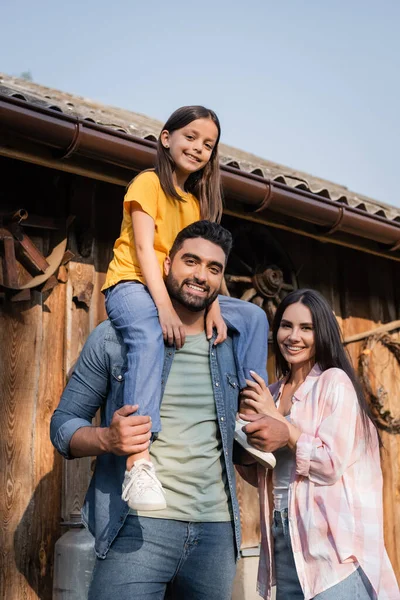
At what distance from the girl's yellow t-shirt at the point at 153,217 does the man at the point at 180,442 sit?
131 mm

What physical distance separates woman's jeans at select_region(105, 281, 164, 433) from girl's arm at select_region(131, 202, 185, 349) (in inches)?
1.2

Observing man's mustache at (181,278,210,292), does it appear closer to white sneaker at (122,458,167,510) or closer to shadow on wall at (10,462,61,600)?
white sneaker at (122,458,167,510)

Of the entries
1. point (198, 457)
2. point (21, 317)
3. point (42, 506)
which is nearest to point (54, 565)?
point (42, 506)

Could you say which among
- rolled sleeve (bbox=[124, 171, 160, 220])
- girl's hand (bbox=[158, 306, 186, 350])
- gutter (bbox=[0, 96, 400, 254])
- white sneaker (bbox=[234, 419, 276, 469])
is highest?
gutter (bbox=[0, 96, 400, 254])

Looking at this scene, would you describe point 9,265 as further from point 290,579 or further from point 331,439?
point 290,579

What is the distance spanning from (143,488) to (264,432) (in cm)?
57

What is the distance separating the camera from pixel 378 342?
6.88 meters

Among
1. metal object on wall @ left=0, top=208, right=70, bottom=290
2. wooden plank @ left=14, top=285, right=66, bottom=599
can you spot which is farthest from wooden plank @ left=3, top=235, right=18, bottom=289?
wooden plank @ left=14, top=285, right=66, bottom=599

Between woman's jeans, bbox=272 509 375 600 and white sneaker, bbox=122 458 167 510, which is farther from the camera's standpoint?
woman's jeans, bbox=272 509 375 600

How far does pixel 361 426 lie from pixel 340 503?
35cm

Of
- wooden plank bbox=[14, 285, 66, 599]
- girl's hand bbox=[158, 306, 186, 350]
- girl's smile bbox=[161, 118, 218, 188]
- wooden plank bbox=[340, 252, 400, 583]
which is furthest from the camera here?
wooden plank bbox=[340, 252, 400, 583]

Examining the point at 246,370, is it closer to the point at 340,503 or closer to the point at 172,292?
the point at 172,292

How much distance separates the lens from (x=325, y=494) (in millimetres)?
3092

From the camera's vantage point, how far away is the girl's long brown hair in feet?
10.5
